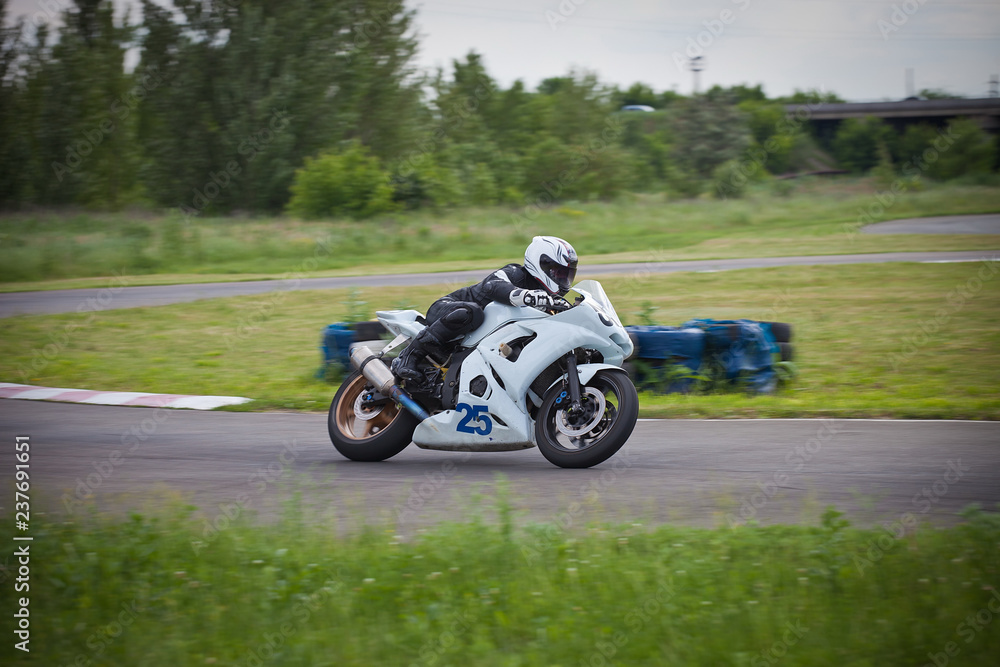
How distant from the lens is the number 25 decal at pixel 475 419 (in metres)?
6.93

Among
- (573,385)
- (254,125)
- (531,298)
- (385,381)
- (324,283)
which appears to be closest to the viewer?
(573,385)

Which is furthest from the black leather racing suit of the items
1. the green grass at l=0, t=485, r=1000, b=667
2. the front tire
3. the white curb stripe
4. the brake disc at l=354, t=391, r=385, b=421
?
the white curb stripe

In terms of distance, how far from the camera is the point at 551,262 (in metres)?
7.02

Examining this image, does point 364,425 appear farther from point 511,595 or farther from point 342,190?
point 342,190

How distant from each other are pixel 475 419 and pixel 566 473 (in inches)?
30.3

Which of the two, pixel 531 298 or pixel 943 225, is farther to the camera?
pixel 943 225

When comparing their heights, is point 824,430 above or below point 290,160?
below

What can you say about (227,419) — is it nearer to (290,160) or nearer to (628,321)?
(628,321)

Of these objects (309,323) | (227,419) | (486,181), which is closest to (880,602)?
(227,419)

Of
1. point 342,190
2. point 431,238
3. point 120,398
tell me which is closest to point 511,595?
point 120,398

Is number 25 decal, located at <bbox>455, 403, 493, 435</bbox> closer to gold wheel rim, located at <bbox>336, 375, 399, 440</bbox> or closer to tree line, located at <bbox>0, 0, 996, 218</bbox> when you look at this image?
gold wheel rim, located at <bbox>336, 375, 399, 440</bbox>

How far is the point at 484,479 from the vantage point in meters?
6.75

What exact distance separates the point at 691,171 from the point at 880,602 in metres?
52.9

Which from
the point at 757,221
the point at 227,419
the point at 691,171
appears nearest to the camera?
the point at 227,419
